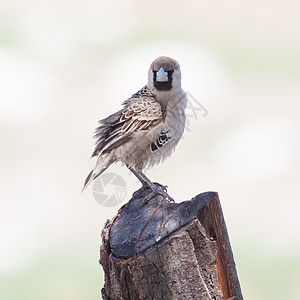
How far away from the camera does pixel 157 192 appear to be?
431 cm

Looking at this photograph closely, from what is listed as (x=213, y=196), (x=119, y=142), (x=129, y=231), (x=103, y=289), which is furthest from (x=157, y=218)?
(x=119, y=142)

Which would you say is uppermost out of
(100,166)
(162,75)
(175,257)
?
(162,75)

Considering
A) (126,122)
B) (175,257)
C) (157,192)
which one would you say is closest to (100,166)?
(126,122)

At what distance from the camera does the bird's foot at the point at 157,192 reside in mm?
4155

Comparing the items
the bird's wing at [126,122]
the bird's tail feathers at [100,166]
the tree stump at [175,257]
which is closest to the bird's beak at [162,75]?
the bird's wing at [126,122]

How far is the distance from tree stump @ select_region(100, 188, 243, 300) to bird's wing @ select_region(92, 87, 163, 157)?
132cm

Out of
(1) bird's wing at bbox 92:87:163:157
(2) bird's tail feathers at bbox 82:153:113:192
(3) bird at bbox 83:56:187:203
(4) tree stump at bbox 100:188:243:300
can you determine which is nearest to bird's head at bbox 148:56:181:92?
(3) bird at bbox 83:56:187:203

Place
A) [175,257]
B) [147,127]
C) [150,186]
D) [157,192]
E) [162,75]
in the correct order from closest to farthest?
[175,257], [157,192], [150,186], [147,127], [162,75]

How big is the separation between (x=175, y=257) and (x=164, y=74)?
2.26m

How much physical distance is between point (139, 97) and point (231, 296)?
2351 mm

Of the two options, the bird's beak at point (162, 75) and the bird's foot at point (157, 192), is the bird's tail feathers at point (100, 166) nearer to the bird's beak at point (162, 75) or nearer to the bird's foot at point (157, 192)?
the bird's foot at point (157, 192)

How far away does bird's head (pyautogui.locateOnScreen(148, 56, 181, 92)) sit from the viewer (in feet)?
17.0

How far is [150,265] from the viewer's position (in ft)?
11.4

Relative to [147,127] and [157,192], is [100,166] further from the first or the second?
[157,192]
